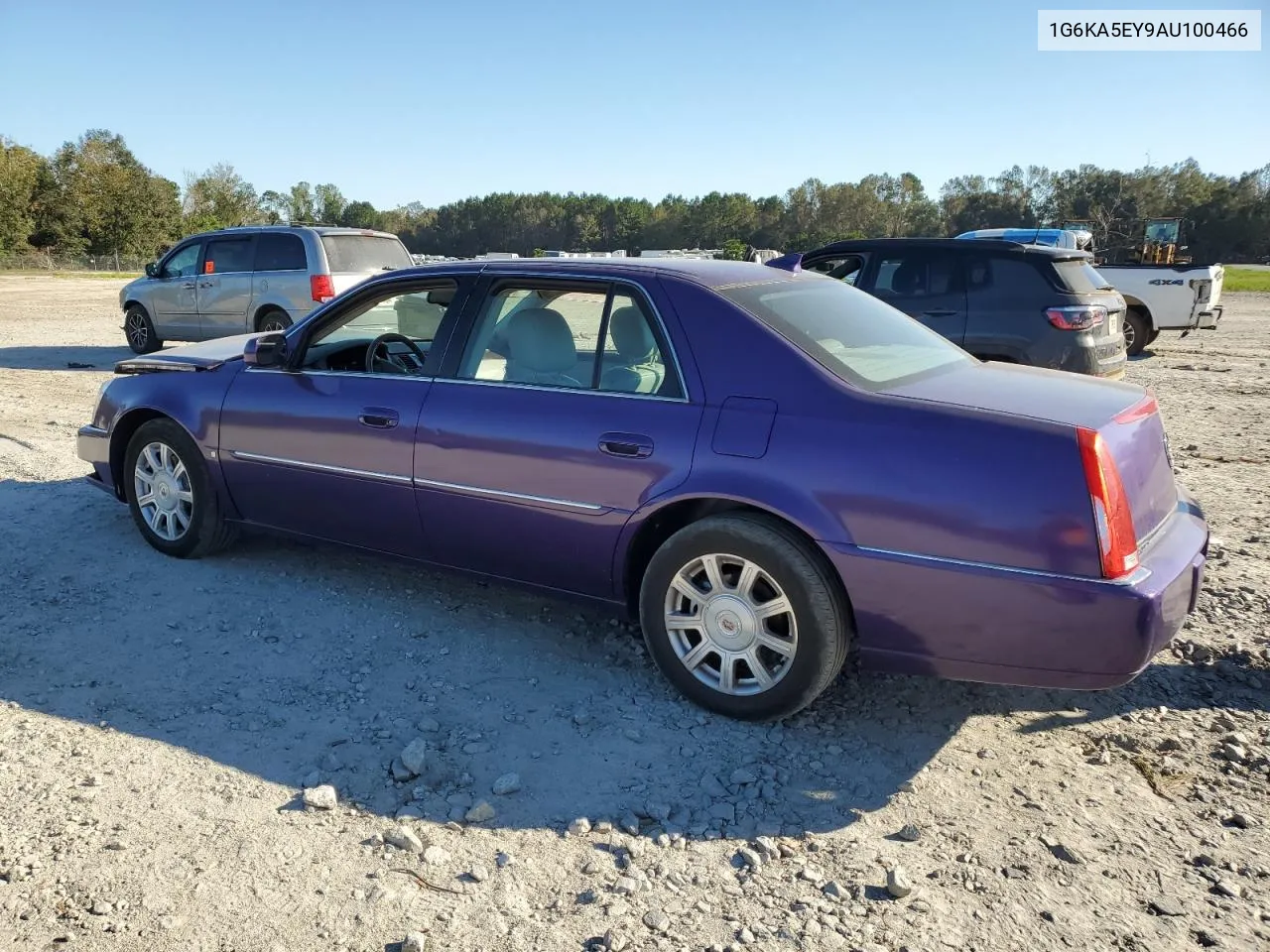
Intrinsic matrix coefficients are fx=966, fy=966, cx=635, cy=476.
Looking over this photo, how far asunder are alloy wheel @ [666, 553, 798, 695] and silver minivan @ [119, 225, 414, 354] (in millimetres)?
9178

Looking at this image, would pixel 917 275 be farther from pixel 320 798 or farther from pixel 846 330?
pixel 320 798

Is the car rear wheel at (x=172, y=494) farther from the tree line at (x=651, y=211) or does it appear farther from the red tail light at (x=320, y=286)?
the tree line at (x=651, y=211)

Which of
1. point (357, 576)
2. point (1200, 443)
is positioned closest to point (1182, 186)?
point (1200, 443)

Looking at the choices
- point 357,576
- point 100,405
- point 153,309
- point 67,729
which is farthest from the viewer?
point 153,309

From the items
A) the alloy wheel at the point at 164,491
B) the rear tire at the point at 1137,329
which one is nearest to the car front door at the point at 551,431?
the alloy wheel at the point at 164,491

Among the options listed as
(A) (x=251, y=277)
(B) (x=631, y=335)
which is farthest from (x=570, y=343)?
(A) (x=251, y=277)

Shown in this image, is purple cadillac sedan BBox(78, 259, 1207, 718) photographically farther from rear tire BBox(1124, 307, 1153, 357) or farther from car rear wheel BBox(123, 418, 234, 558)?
rear tire BBox(1124, 307, 1153, 357)

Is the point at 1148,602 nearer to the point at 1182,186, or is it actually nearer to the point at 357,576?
the point at 357,576

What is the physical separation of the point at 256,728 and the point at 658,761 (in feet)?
4.85

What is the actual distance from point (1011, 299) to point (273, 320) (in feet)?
29.2

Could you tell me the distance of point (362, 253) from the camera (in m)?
12.6

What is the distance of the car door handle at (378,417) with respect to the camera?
4.32 meters

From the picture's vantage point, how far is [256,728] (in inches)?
139

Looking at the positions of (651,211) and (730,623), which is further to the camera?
(651,211)
